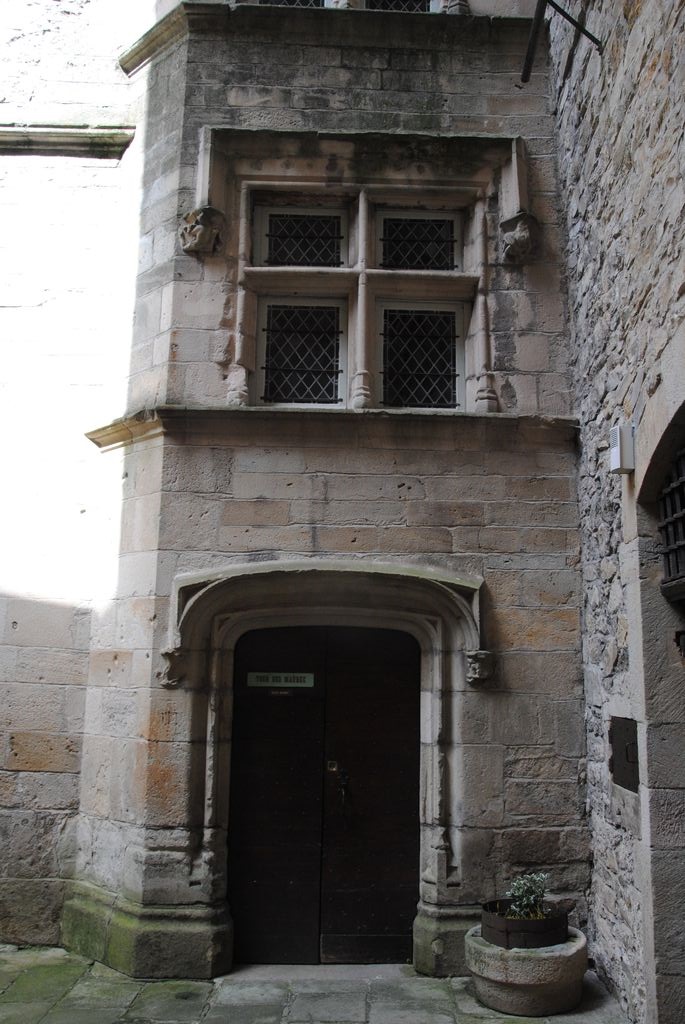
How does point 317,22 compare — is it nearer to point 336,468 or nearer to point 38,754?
point 336,468

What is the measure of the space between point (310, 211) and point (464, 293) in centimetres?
112

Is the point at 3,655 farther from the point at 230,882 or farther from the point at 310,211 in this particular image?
the point at 310,211

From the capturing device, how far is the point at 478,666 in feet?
15.3

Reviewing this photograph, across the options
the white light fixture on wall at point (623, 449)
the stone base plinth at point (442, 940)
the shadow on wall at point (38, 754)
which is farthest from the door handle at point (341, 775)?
the white light fixture on wall at point (623, 449)

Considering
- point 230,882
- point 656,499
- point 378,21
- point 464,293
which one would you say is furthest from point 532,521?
point 378,21

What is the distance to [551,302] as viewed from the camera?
205 inches

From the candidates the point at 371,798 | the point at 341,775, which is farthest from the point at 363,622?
the point at 371,798

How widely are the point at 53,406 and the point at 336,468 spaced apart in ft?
6.25

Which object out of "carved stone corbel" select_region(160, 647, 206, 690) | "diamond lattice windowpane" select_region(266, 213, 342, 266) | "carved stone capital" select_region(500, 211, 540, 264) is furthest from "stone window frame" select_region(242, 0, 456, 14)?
"carved stone corbel" select_region(160, 647, 206, 690)

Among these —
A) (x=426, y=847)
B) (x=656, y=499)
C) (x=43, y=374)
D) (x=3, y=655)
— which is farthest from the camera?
(x=43, y=374)

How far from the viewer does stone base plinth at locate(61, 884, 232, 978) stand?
4383mm

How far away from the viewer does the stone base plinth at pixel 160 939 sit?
4.38 meters

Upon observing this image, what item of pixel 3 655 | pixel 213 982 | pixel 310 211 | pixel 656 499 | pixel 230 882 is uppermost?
pixel 310 211

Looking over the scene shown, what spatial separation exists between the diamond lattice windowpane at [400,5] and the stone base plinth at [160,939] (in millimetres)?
5729
